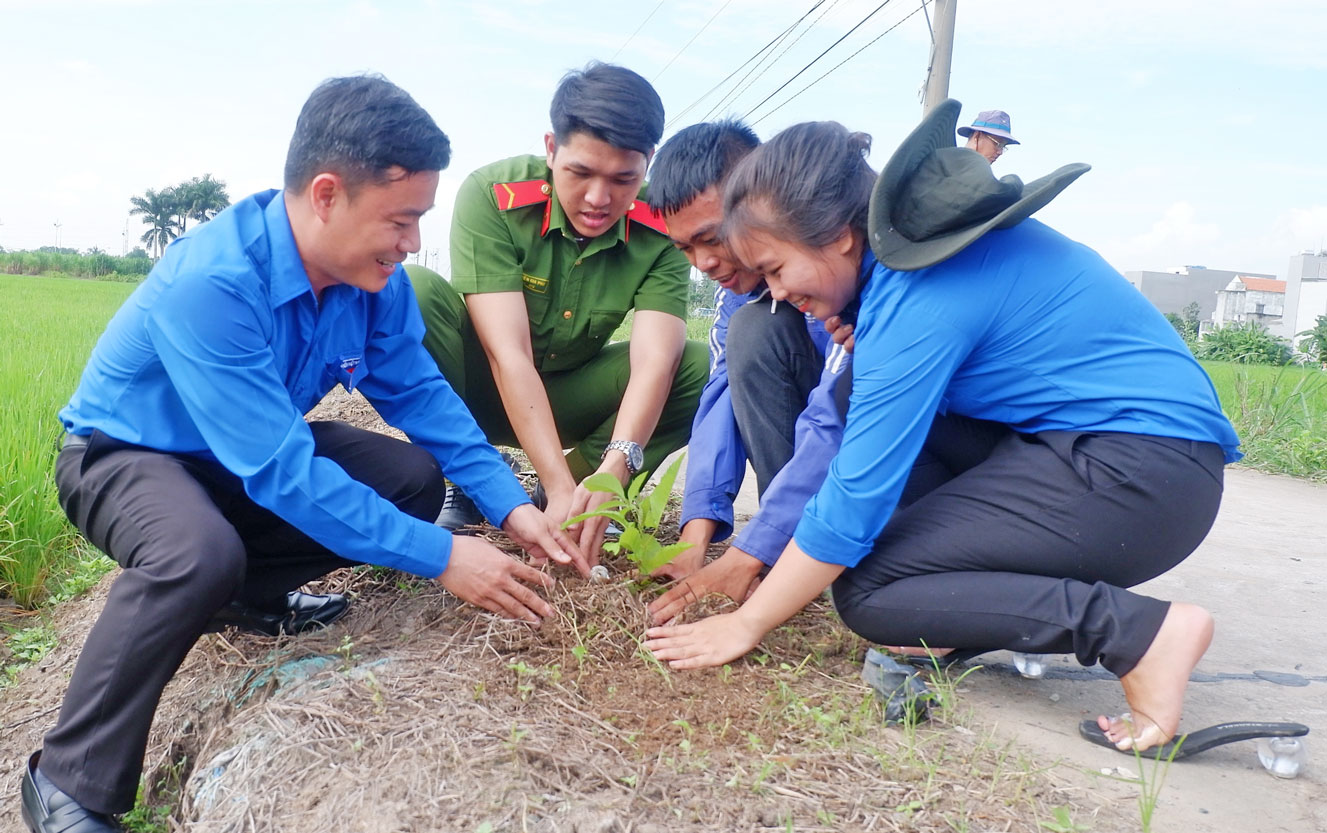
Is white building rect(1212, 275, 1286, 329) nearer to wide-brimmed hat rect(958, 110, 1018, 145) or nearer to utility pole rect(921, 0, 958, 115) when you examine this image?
utility pole rect(921, 0, 958, 115)

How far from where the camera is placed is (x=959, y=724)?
73.7 inches

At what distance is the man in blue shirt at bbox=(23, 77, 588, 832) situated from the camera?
1.70 meters

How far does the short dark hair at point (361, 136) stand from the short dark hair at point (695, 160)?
617mm

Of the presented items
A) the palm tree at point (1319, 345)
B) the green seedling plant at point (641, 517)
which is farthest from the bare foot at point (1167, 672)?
the palm tree at point (1319, 345)

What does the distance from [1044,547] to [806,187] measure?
2.89ft

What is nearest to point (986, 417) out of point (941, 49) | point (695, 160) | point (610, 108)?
point (695, 160)

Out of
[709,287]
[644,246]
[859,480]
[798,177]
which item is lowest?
[709,287]

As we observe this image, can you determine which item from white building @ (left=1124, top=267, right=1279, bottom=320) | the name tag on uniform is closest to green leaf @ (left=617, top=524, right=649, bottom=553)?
the name tag on uniform

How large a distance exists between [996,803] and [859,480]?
0.61 m

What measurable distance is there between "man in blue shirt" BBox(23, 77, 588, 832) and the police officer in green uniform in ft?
1.76

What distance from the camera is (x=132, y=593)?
171cm

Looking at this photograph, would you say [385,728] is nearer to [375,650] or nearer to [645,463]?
[375,650]

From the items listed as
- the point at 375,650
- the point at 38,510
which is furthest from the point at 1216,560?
the point at 38,510

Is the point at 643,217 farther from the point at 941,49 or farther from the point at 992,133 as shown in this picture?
the point at 941,49
